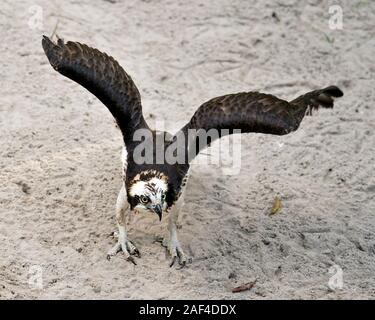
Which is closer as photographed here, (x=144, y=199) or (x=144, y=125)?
(x=144, y=199)

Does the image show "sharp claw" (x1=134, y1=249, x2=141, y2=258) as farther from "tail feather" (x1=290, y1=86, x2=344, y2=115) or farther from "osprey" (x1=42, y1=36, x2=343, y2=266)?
"tail feather" (x1=290, y1=86, x2=344, y2=115)

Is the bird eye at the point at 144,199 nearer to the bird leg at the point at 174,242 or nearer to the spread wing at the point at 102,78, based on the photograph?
the bird leg at the point at 174,242

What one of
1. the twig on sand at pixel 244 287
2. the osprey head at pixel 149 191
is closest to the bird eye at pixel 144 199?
the osprey head at pixel 149 191

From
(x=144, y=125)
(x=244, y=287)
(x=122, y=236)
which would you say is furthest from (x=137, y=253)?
(x=144, y=125)

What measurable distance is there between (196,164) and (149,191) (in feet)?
5.85

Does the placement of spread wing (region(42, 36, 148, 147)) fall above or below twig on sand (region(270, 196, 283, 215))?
above

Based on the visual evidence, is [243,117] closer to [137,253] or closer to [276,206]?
[276,206]

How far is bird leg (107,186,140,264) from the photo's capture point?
277 inches

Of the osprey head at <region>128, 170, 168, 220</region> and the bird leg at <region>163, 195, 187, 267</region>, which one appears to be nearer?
the osprey head at <region>128, 170, 168, 220</region>

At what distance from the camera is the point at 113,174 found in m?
7.96

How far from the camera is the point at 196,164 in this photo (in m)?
8.29

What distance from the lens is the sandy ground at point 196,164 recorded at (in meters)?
6.93

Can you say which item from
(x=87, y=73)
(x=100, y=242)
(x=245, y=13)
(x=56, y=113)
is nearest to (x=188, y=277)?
(x=100, y=242)

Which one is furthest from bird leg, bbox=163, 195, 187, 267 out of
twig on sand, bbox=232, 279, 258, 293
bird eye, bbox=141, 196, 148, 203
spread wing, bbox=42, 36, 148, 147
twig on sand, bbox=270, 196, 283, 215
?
twig on sand, bbox=270, 196, 283, 215
